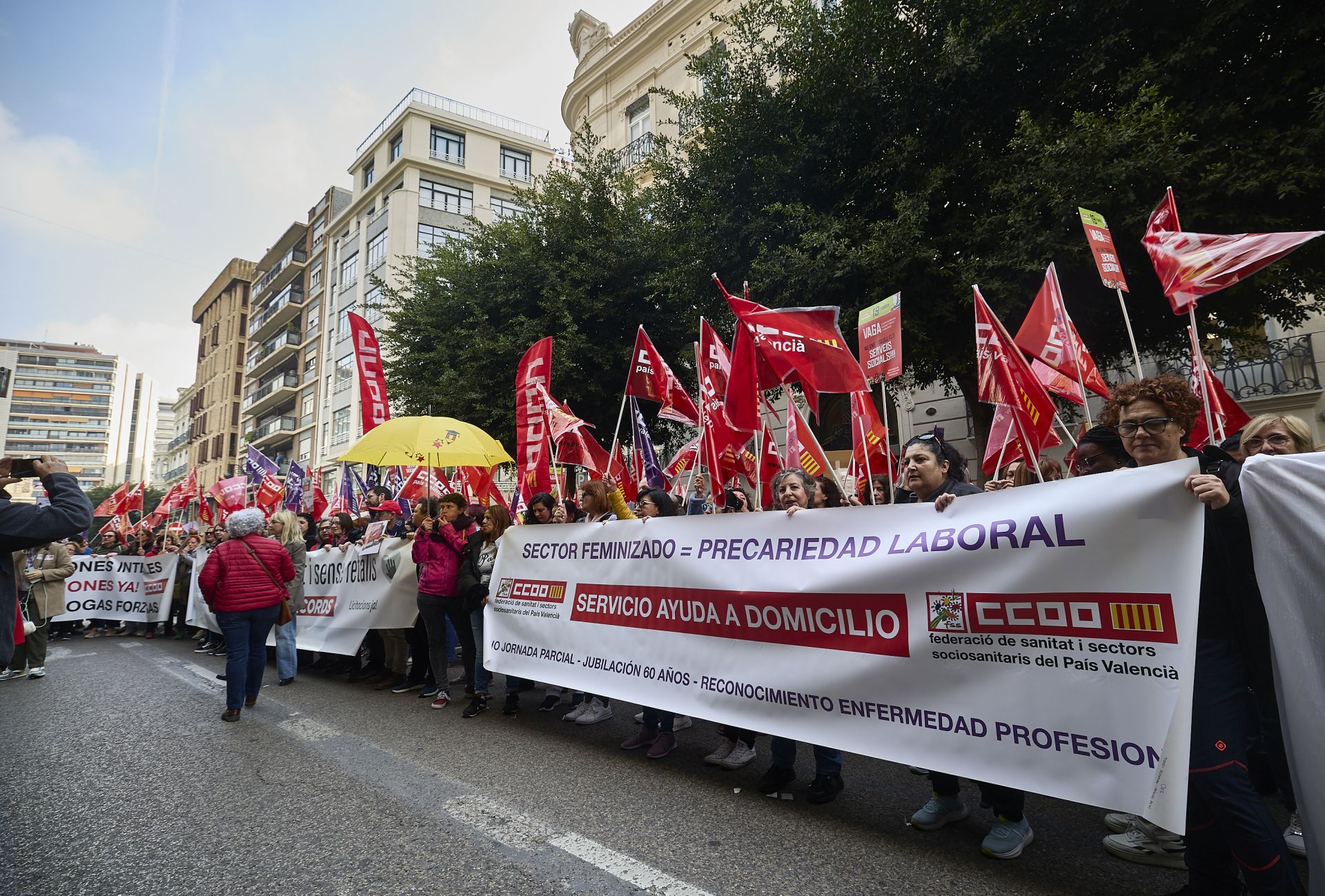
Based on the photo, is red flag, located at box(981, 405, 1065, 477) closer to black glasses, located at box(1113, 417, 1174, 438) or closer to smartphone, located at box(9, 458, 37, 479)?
black glasses, located at box(1113, 417, 1174, 438)

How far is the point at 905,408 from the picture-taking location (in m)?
17.1

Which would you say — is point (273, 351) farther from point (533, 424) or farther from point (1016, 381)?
point (1016, 381)

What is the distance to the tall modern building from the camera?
464ft

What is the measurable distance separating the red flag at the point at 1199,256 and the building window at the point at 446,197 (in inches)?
1526

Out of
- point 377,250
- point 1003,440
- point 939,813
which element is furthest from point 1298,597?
point 377,250

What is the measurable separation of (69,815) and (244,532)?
9.62ft

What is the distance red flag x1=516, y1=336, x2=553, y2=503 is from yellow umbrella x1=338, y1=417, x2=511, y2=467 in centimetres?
59

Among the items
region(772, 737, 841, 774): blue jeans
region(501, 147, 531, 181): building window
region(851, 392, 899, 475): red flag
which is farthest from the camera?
region(501, 147, 531, 181): building window

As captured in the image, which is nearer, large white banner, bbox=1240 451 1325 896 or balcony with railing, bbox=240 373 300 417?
large white banner, bbox=1240 451 1325 896

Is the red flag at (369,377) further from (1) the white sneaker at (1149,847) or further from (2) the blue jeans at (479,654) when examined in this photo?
(1) the white sneaker at (1149,847)

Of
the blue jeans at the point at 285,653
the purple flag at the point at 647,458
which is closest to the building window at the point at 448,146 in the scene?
the purple flag at the point at 647,458

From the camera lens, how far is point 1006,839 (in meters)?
3.06

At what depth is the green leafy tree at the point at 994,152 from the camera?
7664mm

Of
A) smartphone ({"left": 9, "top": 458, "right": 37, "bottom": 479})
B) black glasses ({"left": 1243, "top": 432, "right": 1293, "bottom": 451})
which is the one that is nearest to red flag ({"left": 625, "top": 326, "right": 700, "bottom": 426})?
black glasses ({"left": 1243, "top": 432, "right": 1293, "bottom": 451})
